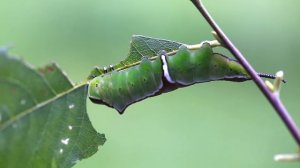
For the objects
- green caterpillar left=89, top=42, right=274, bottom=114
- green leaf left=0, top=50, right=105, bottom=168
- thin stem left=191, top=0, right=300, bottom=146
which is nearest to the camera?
thin stem left=191, top=0, right=300, bottom=146

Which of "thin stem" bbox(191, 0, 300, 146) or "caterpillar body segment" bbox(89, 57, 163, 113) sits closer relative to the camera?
"thin stem" bbox(191, 0, 300, 146)

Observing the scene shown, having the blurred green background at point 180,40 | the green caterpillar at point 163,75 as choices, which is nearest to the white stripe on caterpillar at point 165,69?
the green caterpillar at point 163,75

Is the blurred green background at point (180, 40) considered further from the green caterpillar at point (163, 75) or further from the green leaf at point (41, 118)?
the green leaf at point (41, 118)

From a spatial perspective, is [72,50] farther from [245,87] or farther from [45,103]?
[45,103]

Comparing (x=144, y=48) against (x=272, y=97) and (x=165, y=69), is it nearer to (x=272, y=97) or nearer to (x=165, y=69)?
(x=165, y=69)

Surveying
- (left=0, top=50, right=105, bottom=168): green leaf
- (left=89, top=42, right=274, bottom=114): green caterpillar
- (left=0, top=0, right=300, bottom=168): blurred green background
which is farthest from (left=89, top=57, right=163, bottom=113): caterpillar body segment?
(left=0, top=0, right=300, bottom=168): blurred green background

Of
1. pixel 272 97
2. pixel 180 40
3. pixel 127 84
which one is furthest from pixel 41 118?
pixel 180 40

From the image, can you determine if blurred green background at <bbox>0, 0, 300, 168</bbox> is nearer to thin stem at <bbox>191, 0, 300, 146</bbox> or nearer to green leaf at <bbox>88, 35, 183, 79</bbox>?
green leaf at <bbox>88, 35, 183, 79</bbox>

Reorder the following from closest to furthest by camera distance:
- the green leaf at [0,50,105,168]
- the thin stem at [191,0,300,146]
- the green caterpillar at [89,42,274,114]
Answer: the thin stem at [191,0,300,146] < the green leaf at [0,50,105,168] < the green caterpillar at [89,42,274,114]
